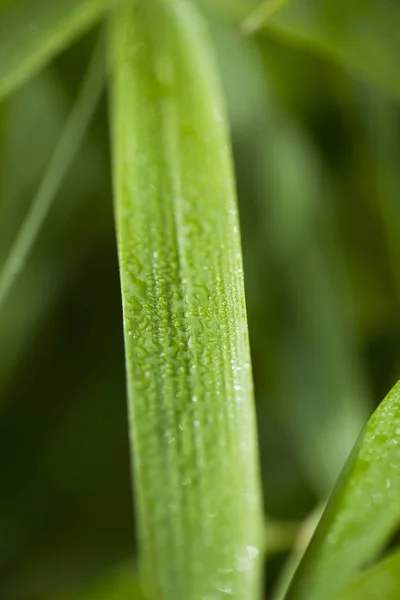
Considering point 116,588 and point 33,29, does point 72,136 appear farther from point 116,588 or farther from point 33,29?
point 116,588

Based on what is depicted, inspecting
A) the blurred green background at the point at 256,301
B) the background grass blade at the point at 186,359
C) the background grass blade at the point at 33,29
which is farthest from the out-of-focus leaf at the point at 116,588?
the background grass blade at the point at 33,29

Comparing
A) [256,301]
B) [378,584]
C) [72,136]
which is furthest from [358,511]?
[72,136]

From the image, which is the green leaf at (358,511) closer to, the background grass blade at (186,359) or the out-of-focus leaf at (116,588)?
the background grass blade at (186,359)

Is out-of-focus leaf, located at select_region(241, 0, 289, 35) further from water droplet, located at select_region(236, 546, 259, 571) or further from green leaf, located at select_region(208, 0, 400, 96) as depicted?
water droplet, located at select_region(236, 546, 259, 571)

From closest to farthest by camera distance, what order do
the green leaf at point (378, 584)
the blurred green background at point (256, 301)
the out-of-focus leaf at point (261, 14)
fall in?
the green leaf at point (378, 584) < the out-of-focus leaf at point (261, 14) < the blurred green background at point (256, 301)

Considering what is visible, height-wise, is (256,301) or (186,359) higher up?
(186,359)

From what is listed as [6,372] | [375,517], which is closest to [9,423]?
[6,372]

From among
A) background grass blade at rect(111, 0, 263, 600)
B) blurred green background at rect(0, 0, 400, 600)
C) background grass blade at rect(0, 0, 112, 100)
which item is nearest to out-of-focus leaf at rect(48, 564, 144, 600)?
blurred green background at rect(0, 0, 400, 600)
